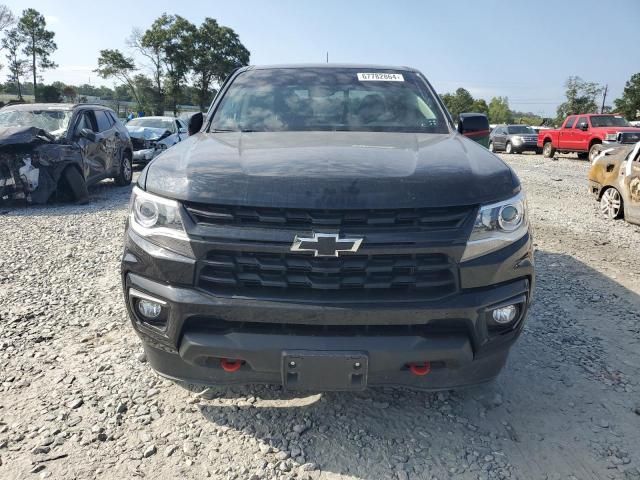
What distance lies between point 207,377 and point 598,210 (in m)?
8.55

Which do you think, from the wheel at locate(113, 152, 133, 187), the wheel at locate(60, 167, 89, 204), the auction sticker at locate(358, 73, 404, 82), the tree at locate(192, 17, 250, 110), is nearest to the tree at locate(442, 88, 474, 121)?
the tree at locate(192, 17, 250, 110)

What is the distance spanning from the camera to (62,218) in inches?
303

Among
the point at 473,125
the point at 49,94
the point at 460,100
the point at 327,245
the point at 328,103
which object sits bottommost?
the point at 327,245

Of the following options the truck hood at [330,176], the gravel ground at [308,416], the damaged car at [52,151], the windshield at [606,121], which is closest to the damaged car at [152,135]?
the damaged car at [52,151]

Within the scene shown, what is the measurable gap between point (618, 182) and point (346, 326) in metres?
7.34

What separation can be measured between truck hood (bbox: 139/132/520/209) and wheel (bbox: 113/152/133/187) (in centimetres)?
911

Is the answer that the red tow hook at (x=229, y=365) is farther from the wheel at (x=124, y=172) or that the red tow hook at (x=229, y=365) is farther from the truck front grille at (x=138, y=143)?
the truck front grille at (x=138, y=143)

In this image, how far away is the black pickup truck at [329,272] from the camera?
2.05m

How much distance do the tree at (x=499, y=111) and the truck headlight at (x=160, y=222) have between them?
105763 mm

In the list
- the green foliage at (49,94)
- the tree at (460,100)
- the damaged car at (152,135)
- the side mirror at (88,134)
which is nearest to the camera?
the side mirror at (88,134)

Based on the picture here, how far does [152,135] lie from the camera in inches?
558

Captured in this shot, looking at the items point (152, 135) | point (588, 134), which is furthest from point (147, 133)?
point (588, 134)

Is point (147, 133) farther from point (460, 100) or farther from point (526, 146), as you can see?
point (460, 100)

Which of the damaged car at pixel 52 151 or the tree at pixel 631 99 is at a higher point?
the tree at pixel 631 99
